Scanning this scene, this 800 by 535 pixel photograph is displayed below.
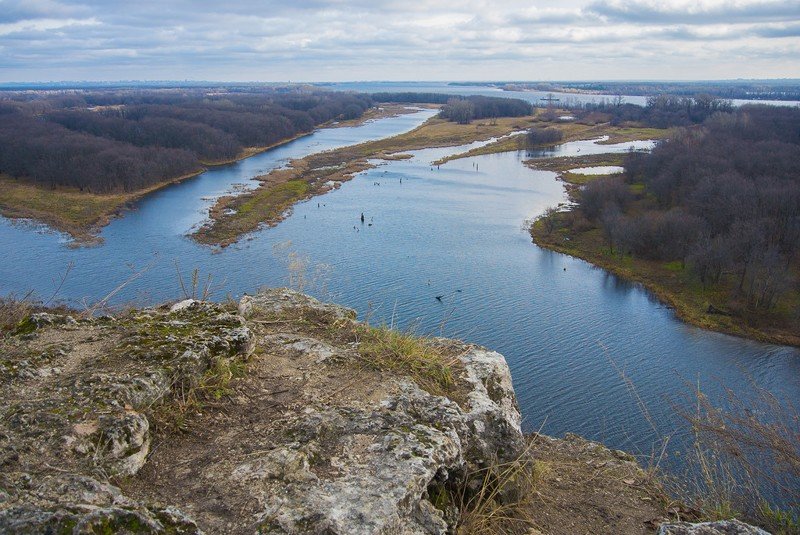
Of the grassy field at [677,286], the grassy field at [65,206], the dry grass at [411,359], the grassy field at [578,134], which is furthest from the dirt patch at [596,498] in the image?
the grassy field at [578,134]

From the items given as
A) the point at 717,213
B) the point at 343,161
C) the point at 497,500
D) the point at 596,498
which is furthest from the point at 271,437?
the point at 343,161

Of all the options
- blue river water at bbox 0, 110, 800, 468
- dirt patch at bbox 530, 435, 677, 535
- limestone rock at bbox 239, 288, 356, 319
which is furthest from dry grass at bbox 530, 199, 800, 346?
limestone rock at bbox 239, 288, 356, 319

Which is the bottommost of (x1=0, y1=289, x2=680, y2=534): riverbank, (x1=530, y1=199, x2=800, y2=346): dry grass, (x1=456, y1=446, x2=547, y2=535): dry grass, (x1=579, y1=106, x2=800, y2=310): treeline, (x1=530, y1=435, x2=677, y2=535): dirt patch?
(x1=530, y1=199, x2=800, y2=346): dry grass

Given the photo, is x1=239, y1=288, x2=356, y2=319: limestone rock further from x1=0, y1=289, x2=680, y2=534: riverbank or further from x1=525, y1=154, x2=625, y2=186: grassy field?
x1=525, y1=154, x2=625, y2=186: grassy field

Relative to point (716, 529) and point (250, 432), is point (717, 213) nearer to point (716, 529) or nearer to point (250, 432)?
point (716, 529)

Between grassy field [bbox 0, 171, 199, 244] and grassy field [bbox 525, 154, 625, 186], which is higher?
grassy field [bbox 525, 154, 625, 186]

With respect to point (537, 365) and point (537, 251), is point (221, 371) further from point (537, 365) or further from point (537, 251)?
point (537, 251)

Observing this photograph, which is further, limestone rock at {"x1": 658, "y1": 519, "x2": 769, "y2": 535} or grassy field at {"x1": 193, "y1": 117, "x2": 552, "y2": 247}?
grassy field at {"x1": 193, "y1": 117, "x2": 552, "y2": 247}

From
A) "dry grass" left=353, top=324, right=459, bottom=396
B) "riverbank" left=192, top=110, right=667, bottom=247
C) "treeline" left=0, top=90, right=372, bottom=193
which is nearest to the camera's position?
"dry grass" left=353, top=324, right=459, bottom=396
